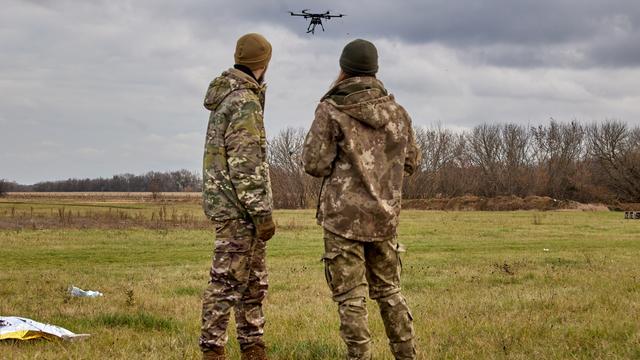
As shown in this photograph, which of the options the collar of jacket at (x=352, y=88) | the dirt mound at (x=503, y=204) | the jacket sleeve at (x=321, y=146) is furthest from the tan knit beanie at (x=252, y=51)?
the dirt mound at (x=503, y=204)

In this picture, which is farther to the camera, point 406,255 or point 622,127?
point 622,127

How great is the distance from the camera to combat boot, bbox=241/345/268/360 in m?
5.52

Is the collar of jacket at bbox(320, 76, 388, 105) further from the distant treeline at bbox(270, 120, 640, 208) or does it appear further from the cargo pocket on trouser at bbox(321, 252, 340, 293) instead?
the distant treeline at bbox(270, 120, 640, 208)

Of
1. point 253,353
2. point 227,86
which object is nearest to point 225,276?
point 253,353

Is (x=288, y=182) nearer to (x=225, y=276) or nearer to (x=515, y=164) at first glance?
(x=515, y=164)

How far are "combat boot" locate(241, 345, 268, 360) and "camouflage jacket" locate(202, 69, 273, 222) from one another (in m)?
1.13

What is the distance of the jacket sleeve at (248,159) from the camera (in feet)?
16.8

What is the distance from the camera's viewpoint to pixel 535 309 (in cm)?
811

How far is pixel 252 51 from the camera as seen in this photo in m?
5.43

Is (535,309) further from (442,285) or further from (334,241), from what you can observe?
(334,241)

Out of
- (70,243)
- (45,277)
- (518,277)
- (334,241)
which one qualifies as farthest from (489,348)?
(70,243)

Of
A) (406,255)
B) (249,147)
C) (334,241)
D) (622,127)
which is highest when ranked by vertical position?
(622,127)

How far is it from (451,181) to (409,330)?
9303 centimetres

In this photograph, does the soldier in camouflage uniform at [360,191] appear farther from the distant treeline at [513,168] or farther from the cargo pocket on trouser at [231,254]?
the distant treeline at [513,168]
